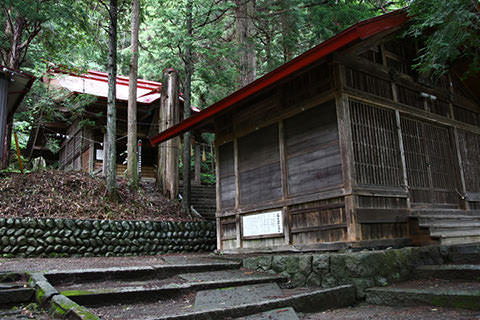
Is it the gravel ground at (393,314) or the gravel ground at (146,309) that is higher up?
the gravel ground at (146,309)

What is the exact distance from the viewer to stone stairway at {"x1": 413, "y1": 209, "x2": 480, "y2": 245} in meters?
6.71

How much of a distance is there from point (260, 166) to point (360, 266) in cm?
361

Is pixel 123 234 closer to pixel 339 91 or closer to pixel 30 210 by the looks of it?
pixel 30 210

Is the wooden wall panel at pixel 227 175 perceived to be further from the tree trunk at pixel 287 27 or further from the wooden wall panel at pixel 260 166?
the tree trunk at pixel 287 27

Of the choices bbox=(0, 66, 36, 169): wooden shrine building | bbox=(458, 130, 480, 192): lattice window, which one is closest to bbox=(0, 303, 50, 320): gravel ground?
bbox=(0, 66, 36, 169): wooden shrine building

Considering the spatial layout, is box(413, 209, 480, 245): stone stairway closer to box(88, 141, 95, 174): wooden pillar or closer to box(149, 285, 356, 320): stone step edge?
box(149, 285, 356, 320): stone step edge

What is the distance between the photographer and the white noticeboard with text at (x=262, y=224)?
775 centimetres

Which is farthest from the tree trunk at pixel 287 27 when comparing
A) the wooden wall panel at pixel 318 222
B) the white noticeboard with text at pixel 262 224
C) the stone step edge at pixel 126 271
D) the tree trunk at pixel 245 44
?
the stone step edge at pixel 126 271

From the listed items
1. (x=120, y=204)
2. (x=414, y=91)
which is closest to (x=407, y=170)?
(x=414, y=91)

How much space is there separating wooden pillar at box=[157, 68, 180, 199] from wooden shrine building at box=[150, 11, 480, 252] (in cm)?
451

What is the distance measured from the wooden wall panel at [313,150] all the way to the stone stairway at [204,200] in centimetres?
718

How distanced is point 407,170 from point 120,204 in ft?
27.5

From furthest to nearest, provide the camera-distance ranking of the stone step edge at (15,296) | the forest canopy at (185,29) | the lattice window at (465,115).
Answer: the forest canopy at (185,29) < the lattice window at (465,115) < the stone step edge at (15,296)

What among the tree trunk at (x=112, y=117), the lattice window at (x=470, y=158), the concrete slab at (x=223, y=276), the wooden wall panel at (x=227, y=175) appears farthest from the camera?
the tree trunk at (x=112, y=117)
